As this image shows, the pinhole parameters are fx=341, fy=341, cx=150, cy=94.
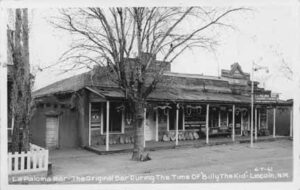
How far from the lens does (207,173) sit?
31.7 feet

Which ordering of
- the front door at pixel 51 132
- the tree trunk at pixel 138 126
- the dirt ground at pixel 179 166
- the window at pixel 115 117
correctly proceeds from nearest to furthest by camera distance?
the dirt ground at pixel 179 166 → the tree trunk at pixel 138 126 → the front door at pixel 51 132 → the window at pixel 115 117

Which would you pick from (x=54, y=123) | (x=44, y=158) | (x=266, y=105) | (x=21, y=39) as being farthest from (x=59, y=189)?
(x=266, y=105)

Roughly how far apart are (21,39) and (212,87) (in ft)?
44.1

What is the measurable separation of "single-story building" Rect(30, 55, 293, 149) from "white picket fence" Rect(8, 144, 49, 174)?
449 centimetres

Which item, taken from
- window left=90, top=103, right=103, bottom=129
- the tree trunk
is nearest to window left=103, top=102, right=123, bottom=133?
window left=90, top=103, right=103, bottom=129

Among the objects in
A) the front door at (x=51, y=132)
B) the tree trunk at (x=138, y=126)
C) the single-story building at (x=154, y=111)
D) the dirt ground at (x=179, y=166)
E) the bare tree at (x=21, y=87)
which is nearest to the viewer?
the dirt ground at (x=179, y=166)

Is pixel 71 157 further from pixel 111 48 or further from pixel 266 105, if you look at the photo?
pixel 266 105

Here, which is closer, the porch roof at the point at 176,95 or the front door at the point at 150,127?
the porch roof at the point at 176,95

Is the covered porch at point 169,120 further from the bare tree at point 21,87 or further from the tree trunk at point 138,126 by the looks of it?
the bare tree at point 21,87

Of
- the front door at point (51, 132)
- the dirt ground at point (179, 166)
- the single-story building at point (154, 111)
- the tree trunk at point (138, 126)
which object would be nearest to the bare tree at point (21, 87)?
the dirt ground at point (179, 166)

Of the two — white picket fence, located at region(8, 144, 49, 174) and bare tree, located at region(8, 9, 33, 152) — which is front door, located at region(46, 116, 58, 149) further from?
bare tree, located at region(8, 9, 33, 152)

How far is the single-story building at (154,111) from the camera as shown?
46.8ft

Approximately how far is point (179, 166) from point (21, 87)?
5298 millimetres

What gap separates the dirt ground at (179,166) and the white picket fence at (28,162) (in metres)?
0.54
